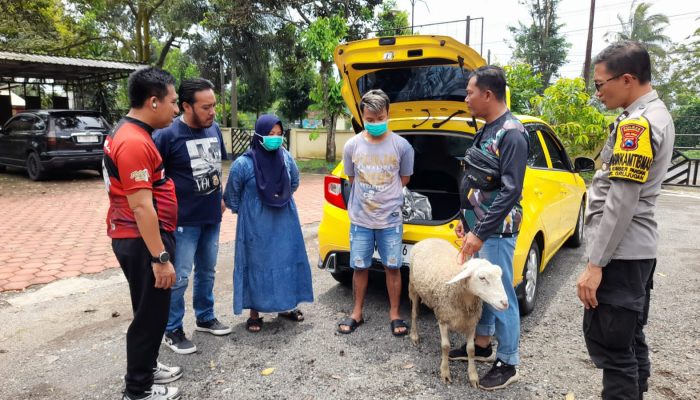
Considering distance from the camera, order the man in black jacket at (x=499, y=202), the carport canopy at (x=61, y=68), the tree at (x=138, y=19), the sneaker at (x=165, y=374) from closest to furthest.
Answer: the man in black jacket at (x=499, y=202)
the sneaker at (x=165, y=374)
the carport canopy at (x=61, y=68)
the tree at (x=138, y=19)

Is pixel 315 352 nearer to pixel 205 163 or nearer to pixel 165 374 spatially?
pixel 165 374

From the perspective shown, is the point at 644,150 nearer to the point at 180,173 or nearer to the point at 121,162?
the point at 121,162

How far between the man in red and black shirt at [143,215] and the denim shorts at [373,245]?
1418 mm

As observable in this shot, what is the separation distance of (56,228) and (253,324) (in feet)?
16.2

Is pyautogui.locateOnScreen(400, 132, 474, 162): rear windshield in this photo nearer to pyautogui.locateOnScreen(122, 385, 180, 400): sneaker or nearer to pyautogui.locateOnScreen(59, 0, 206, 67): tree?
pyautogui.locateOnScreen(122, 385, 180, 400): sneaker

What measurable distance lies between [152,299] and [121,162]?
77 centimetres

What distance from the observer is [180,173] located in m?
3.19

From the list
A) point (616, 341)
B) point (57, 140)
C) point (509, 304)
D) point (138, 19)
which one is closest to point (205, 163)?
point (509, 304)

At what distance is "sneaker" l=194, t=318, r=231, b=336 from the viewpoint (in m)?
3.60

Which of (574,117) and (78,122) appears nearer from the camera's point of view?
(78,122)

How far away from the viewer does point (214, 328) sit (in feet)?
11.9

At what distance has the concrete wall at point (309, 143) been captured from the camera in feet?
66.8

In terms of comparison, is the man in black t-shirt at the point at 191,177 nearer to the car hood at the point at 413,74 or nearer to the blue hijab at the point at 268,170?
the blue hijab at the point at 268,170

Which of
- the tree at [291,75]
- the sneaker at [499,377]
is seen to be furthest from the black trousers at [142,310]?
the tree at [291,75]
